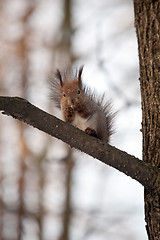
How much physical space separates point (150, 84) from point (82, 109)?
0.38 meters

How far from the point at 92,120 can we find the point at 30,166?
2.70 m

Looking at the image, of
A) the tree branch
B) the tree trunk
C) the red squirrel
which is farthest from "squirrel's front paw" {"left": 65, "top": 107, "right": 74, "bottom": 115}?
the tree branch

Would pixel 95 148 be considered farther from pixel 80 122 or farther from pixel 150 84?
pixel 80 122

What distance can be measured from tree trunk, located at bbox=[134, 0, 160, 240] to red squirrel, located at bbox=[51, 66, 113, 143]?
0.32 m

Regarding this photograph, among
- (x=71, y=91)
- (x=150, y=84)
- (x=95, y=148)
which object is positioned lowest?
(x=95, y=148)

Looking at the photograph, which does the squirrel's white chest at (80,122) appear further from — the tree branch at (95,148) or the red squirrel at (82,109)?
the tree branch at (95,148)

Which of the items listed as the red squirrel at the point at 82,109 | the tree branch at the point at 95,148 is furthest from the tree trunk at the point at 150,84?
the red squirrel at the point at 82,109

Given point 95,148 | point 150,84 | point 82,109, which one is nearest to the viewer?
point 95,148

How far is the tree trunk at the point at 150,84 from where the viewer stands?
1.70 m

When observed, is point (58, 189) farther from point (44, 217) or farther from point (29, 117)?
point (29, 117)

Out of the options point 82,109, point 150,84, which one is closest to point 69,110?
point 82,109

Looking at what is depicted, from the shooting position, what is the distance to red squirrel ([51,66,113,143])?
2.10 m

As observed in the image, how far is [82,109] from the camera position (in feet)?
6.88

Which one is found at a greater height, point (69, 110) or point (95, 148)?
point (69, 110)
